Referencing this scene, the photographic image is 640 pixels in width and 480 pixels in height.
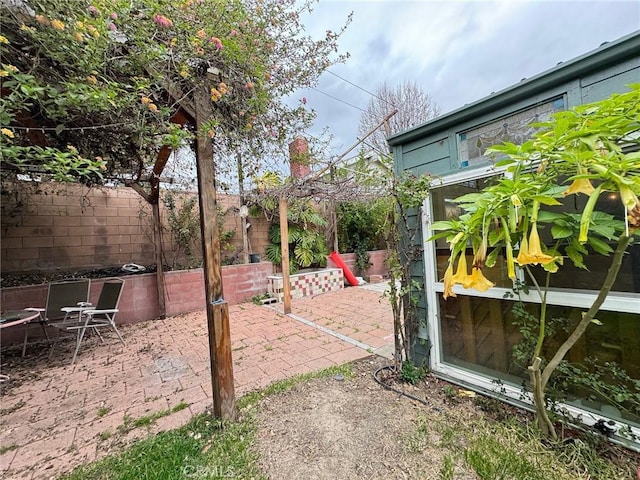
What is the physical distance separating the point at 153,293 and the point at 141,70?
13.0 feet

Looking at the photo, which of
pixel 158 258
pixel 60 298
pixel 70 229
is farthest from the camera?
pixel 158 258

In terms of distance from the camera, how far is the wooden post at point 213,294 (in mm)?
1859

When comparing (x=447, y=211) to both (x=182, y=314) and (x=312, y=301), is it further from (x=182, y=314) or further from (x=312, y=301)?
(x=182, y=314)

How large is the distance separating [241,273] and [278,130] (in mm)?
3655

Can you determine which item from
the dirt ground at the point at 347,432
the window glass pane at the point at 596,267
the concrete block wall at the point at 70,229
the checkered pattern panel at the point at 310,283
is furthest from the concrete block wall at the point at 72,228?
the window glass pane at the point at 596,267

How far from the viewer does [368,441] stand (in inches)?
64.8

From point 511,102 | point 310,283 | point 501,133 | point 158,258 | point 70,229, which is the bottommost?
point 310,283

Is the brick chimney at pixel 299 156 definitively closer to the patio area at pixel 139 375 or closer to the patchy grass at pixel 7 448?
the patio area at pixel 139 375

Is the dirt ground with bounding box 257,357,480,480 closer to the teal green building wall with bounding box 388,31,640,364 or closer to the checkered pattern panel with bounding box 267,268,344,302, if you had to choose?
the teal green building wall with bounding box 388,31,640,364

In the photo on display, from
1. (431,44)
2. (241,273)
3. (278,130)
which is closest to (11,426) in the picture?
(278,130)

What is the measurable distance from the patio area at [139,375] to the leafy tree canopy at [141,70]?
1776mm

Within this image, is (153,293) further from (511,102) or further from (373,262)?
(373,262)

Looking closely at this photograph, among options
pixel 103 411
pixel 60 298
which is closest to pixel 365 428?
pixel 103 411

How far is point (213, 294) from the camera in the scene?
6.22 feet
